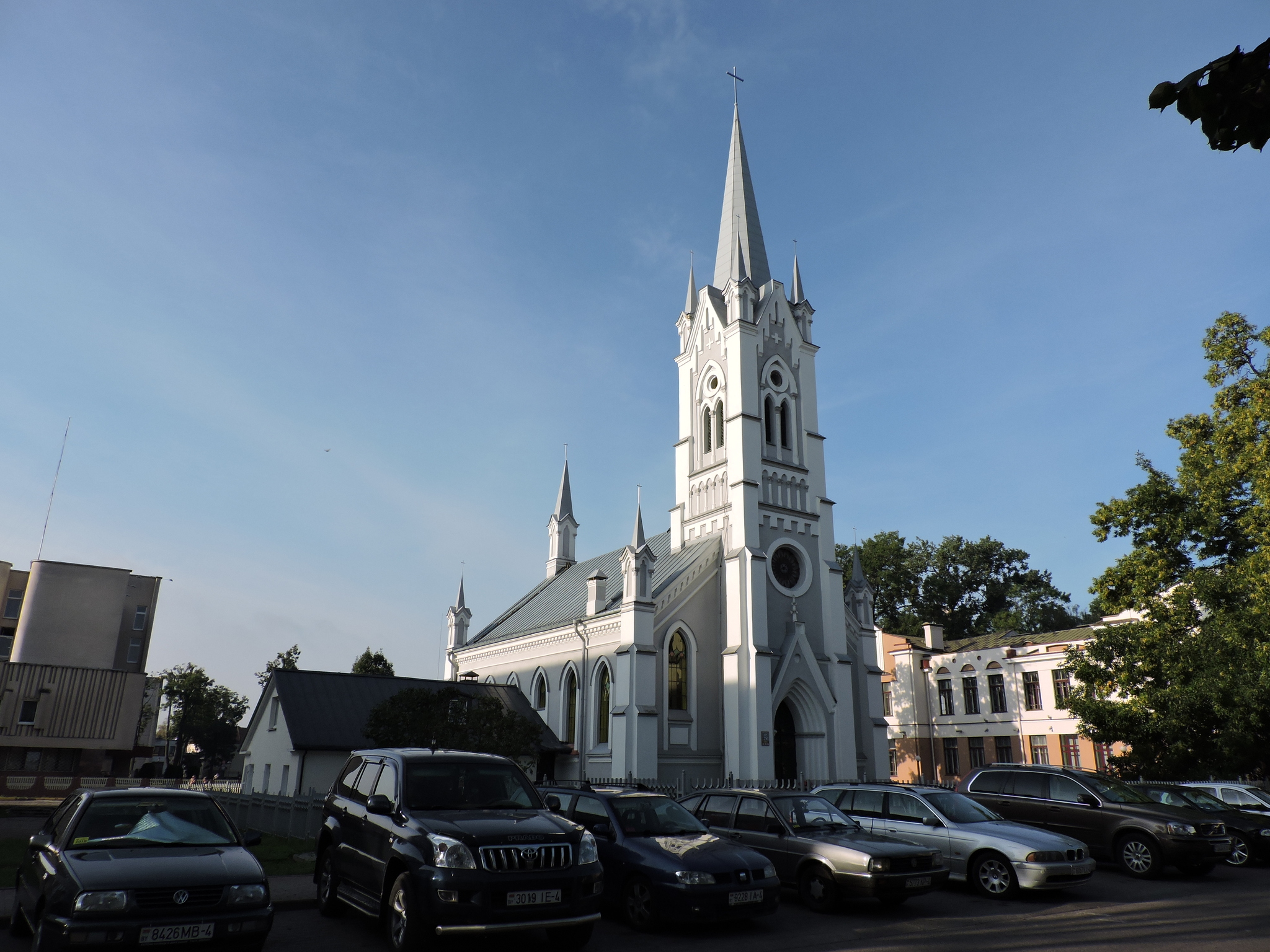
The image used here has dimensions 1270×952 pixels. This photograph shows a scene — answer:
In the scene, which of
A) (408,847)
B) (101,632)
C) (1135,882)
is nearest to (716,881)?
(408,847)

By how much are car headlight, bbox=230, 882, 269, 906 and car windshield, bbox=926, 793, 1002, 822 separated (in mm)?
10783

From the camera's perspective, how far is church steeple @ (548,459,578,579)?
50781 millimetres

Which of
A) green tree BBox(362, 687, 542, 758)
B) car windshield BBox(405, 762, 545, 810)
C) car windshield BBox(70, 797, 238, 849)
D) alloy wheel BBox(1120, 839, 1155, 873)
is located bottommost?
alloy wheel BBox(1120, 839, 1155, 873)

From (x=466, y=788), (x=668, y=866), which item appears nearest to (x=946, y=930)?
(x=668, y=866)

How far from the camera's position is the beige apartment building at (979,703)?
41938 millimetres

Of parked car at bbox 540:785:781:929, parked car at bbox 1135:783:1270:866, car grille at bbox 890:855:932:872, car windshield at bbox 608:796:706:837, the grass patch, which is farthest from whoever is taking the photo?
parked car at bbox 1135:783:1270:866

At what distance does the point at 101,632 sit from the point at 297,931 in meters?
55.8

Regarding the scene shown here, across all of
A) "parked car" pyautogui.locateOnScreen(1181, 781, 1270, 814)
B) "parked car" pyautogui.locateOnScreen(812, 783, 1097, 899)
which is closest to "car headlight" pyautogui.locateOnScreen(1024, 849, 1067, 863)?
"parked car" pyautogui.locateOnScreen(812, 783, 1097, 899)

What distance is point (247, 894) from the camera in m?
7.93

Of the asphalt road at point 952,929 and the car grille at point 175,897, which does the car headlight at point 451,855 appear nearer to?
the asphalt road at point 952,929

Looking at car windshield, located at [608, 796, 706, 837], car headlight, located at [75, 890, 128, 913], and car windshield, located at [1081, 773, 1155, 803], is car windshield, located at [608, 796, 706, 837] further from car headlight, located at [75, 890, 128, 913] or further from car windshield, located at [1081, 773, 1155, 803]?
car windshield, located at [1081, 773, 1155, 803]

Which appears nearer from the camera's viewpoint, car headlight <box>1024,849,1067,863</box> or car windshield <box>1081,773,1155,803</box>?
car headlight <box>1024,849,1067,863</box>

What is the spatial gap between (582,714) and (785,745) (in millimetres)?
8354

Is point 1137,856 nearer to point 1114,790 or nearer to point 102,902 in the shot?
point 1114,790
